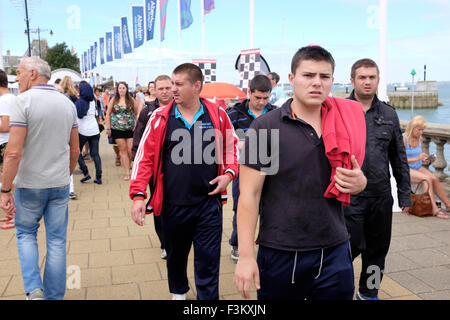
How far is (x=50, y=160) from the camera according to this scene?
3379 millimetres

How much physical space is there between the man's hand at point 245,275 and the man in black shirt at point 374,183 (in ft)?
5.32

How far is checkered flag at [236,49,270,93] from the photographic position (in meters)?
10.0

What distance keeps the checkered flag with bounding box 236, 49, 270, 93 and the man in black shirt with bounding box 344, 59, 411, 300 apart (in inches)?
258

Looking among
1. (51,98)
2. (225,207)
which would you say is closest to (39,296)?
(51,98)

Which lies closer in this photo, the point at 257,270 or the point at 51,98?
the point at 257,270

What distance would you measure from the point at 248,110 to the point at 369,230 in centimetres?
190

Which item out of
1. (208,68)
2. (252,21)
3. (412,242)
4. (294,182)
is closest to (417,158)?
(412,242)

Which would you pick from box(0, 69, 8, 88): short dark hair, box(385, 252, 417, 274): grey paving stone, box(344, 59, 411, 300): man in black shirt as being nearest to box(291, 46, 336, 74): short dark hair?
box(344, 59, 411, 300): man in black shirt

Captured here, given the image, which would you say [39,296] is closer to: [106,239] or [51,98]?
[51,98]

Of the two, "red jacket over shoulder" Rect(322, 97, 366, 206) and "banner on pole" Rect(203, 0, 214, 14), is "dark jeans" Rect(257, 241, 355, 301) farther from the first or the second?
"banner on pole" Rect(203, 0, 214, 14)

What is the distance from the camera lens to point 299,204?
2148 millimetres
